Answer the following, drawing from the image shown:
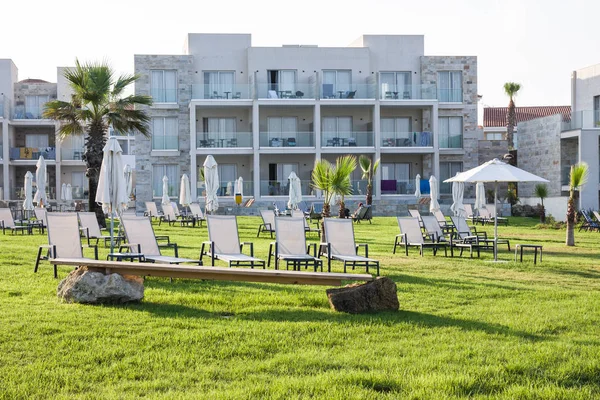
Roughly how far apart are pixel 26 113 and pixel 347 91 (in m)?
19.1

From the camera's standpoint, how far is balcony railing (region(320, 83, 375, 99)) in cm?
4047

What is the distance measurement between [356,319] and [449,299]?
2207 millimetres

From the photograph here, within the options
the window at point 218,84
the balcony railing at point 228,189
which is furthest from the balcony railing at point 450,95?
the balcony railing at point 228,189

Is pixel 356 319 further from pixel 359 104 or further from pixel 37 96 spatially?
pixel 37 96

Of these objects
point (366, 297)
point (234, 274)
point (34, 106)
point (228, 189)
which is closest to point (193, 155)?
point (228, 189)

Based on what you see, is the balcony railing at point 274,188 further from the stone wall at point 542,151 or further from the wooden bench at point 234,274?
the wooden bench at point 234,274

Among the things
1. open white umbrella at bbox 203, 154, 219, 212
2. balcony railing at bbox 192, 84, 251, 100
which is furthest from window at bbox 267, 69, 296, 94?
open white umbrella at bbox 203, 154, 219, 212

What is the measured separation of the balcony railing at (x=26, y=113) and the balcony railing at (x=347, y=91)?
17071 millimetres

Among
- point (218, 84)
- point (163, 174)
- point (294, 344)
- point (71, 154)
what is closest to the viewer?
point (294, 344)

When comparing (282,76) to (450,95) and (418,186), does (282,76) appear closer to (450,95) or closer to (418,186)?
(450,95)

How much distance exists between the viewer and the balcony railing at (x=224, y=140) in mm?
39531

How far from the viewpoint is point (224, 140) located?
39562 mm

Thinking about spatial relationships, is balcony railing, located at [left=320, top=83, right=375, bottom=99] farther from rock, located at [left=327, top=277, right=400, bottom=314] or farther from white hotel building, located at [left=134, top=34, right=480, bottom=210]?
rock, located at [left=327, top=277, right=400, bottom=314]

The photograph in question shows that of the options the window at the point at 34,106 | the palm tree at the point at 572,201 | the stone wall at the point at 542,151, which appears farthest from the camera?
the window at the point at 34,106
